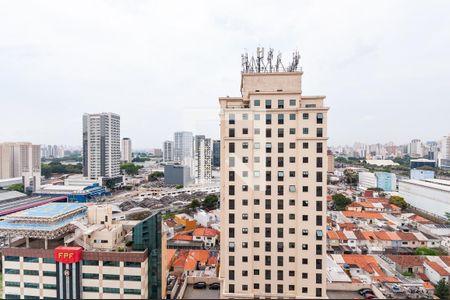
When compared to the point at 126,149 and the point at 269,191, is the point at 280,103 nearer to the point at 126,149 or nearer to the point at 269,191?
the point at 269,191

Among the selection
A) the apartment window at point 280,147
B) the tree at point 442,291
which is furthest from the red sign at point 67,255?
the tree at point 442,291

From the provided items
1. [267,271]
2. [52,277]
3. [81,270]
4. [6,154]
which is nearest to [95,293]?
[81,270]

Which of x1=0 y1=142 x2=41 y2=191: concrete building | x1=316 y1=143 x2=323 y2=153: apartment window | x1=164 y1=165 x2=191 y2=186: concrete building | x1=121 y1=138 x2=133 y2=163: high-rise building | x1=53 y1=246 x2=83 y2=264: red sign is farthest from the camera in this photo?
x1=121 y1=138 x2=133 y2=163: high-rise building

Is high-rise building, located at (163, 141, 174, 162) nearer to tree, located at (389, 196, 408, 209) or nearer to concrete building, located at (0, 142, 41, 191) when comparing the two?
concrete building, located at (0, 142, 41, 191)

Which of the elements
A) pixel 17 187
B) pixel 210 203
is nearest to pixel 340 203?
pixel 210 203

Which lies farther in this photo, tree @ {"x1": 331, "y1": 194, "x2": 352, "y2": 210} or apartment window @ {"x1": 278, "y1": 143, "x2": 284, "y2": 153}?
tree @ {"x1": 331, "y1": 194, "x2": 352, "y2": 210}

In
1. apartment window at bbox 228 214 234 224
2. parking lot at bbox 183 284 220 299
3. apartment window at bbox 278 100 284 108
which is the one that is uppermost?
apartment window at bbox 278 100 284 108

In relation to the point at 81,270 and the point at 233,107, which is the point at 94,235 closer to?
the point at 81,270

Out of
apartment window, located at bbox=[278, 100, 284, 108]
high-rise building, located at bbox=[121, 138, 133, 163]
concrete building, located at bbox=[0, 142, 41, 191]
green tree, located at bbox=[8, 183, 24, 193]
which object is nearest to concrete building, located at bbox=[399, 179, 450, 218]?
apartment window, located at bbox=[278, 100, 284, 108]

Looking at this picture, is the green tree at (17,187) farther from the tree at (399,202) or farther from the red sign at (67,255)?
the tree at (399,202)
